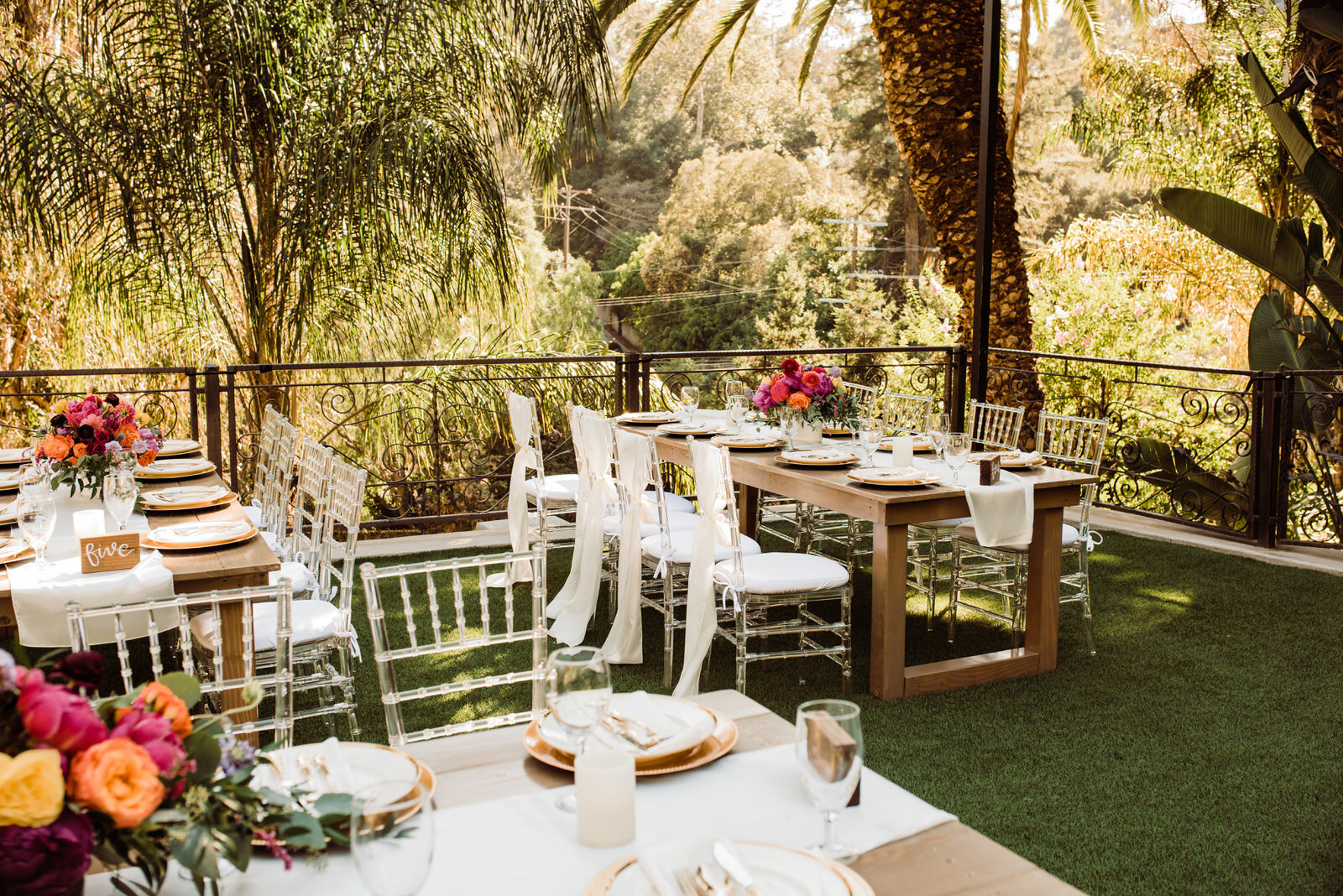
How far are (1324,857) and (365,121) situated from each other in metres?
5.87

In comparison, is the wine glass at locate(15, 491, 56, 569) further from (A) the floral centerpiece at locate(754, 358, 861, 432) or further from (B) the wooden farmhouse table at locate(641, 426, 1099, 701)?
(A) the floral centerpiece at locate(754, 358, 861, 432)

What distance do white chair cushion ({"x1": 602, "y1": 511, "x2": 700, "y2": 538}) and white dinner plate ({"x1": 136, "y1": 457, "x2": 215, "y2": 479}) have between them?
162 cm

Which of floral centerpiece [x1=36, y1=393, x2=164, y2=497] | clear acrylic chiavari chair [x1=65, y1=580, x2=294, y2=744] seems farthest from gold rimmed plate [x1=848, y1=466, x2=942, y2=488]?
floral centerpiece [x1=36, y1=393, x2=164, y2=497]

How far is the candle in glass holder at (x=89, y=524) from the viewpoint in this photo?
2.98 meters

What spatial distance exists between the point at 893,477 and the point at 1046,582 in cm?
80

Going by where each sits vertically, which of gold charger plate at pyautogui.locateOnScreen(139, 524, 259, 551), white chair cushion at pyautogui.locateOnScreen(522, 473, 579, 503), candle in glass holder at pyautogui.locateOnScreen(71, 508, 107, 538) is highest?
candle in glass holder at pyautogui.locateOnScreen(71, 508, 107, 538)

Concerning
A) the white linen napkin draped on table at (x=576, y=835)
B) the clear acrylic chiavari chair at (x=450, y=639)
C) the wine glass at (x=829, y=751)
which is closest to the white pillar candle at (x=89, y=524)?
the clear acrylic chiavari chair at (x=450, y=639)

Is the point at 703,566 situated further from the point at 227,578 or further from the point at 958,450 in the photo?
the point at 227,578

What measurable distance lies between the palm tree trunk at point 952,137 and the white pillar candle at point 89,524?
18.8 ft

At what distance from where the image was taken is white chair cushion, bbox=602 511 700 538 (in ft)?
15.2

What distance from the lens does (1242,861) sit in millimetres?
2881

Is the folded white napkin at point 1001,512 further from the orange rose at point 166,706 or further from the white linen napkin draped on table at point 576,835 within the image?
the orange rose at point 166,706

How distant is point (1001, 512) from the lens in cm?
400

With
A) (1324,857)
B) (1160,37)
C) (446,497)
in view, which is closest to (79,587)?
(1324,857)
